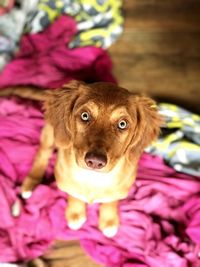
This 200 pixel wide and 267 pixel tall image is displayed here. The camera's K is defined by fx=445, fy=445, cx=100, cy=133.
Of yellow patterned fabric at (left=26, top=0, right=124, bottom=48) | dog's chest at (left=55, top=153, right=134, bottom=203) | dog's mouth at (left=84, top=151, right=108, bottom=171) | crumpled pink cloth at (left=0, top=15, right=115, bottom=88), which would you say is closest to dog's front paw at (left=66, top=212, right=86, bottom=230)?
dog's chest at (left=55, top=153, right=134, bottom=203)

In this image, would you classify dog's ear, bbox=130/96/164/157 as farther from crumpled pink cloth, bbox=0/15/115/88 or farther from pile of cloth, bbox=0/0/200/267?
crumpled pink cloth, bbox=0/15/115/88

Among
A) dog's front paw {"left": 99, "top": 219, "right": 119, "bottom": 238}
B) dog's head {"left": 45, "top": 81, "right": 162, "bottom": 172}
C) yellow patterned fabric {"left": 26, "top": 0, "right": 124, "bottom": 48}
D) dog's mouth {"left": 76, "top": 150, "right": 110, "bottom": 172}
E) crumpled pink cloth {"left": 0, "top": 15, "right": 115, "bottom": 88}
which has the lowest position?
dog's front paw {"left": 99, "top": 219, "right": 119, "bottom": 238}

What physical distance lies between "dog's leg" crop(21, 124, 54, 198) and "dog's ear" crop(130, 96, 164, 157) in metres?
0.45

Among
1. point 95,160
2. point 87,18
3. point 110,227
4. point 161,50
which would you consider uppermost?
point 87,18

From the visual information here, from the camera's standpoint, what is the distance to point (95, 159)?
1435 millimetres

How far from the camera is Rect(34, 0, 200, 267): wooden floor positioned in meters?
2.56

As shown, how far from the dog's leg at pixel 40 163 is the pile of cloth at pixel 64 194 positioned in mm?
36

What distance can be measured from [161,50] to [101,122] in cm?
138

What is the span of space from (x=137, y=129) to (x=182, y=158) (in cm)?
59

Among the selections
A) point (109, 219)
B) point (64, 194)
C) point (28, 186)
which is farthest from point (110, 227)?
point (28, 186)

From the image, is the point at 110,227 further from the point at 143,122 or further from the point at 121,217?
the point at 143,122

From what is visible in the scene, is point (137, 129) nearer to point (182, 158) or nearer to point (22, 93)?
point (182, 158)

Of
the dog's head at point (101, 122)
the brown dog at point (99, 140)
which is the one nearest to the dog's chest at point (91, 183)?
the brown dog at point (99, 140)

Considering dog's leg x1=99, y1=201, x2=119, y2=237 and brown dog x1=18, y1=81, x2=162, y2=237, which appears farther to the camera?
dog's leg x1=99, y1=201, x2=119, y2=237
